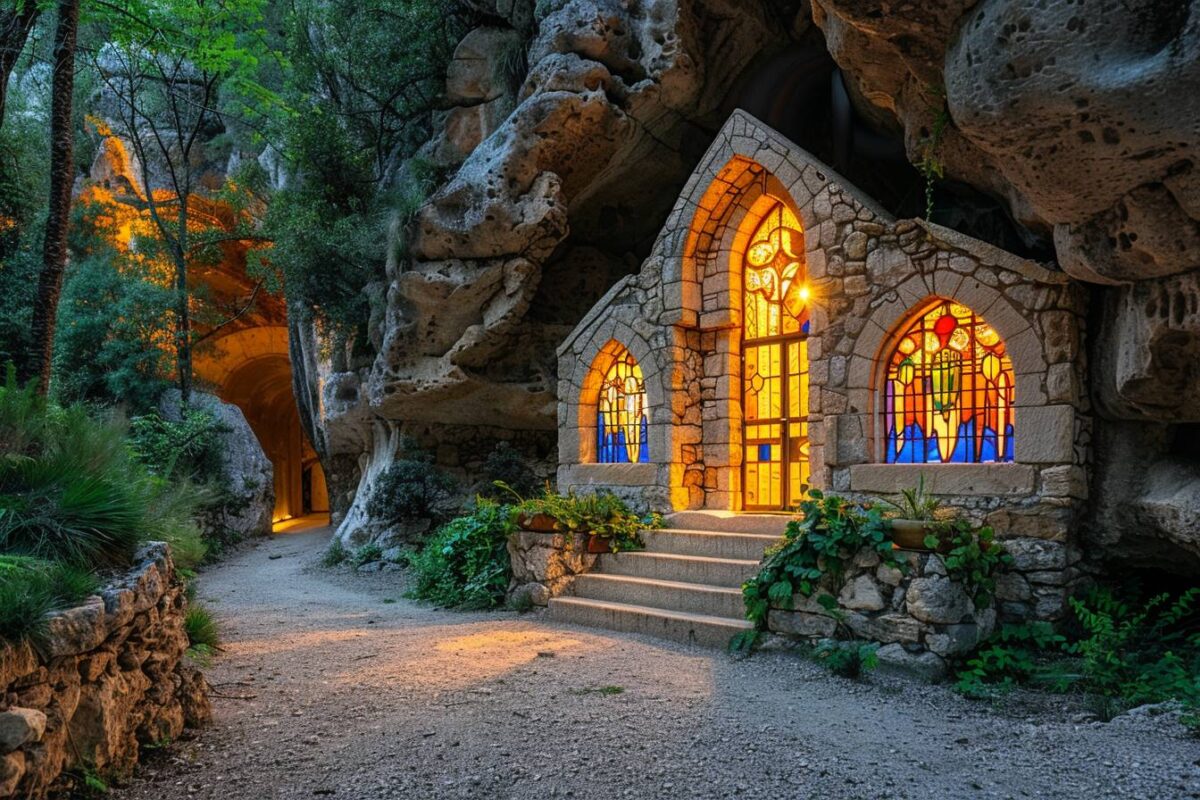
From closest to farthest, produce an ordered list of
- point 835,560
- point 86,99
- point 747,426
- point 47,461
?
point 47,461
point 835,560
point 747,426
point 86,99

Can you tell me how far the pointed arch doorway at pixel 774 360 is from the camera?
741 cm

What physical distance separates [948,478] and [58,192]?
23.7 ft

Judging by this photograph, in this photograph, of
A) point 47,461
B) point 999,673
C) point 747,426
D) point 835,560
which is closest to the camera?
point 47,461

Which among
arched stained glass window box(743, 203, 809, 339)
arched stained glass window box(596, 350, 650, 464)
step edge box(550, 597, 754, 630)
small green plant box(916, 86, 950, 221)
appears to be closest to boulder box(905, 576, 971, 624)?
step edge box(550, 597, 754, 630)

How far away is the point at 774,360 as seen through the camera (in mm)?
7633

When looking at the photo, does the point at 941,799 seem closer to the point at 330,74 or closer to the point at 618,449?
the point at 618,449

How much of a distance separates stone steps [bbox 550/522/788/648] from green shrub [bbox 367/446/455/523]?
4.21 meters

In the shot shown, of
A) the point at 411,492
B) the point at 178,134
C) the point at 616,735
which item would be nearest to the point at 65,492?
the point at 616,735

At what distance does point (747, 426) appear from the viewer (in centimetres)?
778

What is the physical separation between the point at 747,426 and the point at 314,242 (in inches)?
280

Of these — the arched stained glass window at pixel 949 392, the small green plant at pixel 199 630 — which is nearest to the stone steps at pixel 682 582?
the arched stained glass window at pixel 949 392

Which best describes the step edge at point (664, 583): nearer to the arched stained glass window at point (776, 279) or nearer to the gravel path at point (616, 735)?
the gravel path at point (616, 735)

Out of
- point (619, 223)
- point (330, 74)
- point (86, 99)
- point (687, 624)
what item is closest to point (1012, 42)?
point (687, 624)

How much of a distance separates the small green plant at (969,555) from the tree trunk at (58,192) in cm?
643
